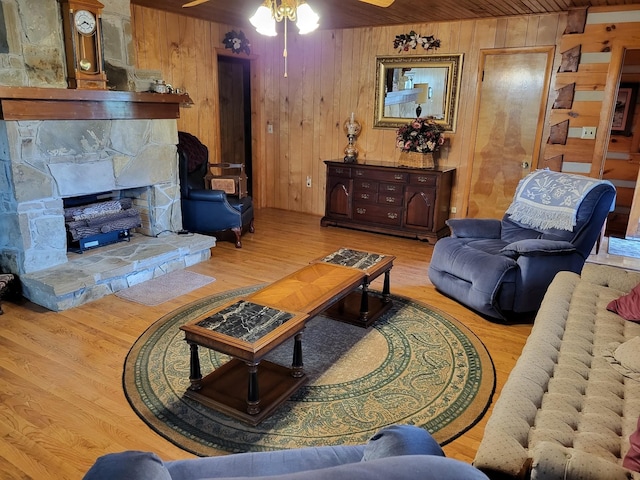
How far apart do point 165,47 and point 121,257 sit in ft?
8.19

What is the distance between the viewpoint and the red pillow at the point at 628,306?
2.48m

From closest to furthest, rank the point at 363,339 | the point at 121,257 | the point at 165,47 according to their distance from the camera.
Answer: the point at 363,339
the point at 121,257
the point at 165,47

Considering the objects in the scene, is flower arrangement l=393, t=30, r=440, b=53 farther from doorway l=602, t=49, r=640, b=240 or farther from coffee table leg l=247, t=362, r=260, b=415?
coffee table leg l=247, t=362, r=260, b=415

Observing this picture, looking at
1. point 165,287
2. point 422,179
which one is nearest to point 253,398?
point 165,287

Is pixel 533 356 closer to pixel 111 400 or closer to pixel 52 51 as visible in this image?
pixel 111 400

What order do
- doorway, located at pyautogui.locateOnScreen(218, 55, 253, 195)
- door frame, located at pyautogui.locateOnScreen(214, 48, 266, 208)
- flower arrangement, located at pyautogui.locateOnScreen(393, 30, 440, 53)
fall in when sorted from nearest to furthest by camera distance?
flower arrangement, located at pyautogui.locateOnScreen(393, 30, 440, 53) < door frame, located at pyautogui.locateOnScreen(214, 48, 266, 208) < doorway, located at pyautogui.locateOnScreen(218, 55, 253, 195)

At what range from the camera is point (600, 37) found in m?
4.57

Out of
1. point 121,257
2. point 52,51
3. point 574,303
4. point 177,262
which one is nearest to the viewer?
point 574,303

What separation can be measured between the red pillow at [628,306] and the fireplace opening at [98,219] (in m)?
3.91

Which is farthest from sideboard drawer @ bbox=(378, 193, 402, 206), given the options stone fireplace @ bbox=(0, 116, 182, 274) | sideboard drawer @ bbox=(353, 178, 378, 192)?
stone fireplace @ bbox=(0, 116, 182, 274)

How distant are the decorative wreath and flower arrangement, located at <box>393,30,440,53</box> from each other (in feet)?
6.26

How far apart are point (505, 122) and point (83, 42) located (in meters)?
4.14

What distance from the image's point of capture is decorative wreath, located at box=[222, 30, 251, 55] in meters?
6.00

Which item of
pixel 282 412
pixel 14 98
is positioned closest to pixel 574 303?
pixel 282 412
